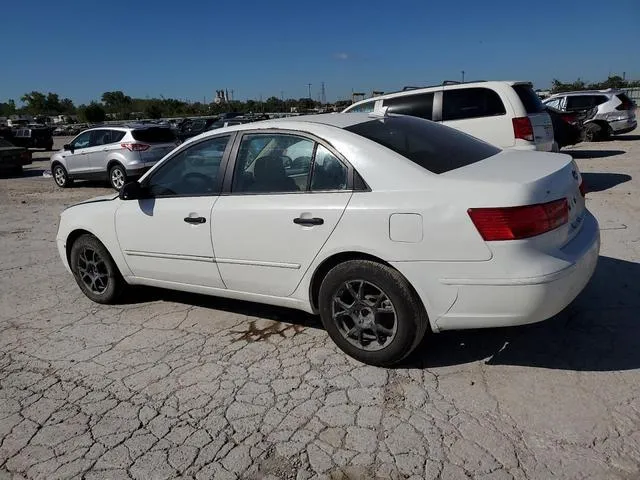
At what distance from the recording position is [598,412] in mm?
2727

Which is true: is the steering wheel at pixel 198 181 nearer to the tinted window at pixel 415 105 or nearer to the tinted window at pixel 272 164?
the tinted window at pixel 272 164

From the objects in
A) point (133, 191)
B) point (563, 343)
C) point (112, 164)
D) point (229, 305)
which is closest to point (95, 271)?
point (133, 191)

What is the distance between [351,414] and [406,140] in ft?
5.96

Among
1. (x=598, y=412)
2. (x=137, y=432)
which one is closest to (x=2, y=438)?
(x=137, y=432)

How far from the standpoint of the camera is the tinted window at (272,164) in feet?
11.5

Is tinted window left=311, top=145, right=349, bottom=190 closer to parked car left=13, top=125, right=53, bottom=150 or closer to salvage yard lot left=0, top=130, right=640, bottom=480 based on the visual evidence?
salvage yard lot left=0, top=130, right=640, bottom=480

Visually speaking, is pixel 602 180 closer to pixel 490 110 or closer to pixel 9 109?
pixel 490 110

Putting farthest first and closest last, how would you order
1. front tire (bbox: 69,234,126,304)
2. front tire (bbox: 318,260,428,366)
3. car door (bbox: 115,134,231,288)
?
front tire (bbox: 69,234,126,304), car door (bbox: 115,134,231,288), front tire (bbox: 318,260,428,366)

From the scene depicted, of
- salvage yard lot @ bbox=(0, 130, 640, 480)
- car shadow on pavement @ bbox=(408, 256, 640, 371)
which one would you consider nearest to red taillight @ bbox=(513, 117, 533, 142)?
salvage yard lot @ bbox=(0, 130, 640, 480)

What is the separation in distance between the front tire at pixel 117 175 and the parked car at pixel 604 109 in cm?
1392

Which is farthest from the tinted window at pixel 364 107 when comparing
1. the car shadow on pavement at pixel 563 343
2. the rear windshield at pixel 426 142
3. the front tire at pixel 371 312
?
the front tire at pixel 371 312

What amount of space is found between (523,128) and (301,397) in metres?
6.60

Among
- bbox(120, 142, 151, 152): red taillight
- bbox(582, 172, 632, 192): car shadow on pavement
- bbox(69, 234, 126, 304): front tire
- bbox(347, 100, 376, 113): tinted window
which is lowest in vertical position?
bbox(582, 172, 632, 192): car shadow on pavement

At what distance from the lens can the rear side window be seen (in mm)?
8453
